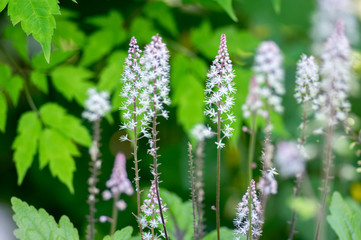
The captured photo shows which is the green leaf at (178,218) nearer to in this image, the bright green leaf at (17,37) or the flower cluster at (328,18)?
the bright green leaf at (17,37)

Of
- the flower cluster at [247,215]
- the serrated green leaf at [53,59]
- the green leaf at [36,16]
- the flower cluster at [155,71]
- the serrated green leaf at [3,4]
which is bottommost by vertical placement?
the flower cluster at [247,215]

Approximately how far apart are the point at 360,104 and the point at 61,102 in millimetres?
1666

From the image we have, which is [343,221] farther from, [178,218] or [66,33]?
[66,33]

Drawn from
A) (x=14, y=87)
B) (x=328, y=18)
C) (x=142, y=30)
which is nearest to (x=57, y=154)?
(x=14, y=87)

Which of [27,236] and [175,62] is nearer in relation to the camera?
[27,236]

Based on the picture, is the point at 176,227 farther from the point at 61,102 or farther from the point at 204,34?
the point at 61,102

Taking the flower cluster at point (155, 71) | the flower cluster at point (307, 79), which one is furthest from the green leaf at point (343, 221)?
the flower cluster at point (155, 71)

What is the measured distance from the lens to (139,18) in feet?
4.90

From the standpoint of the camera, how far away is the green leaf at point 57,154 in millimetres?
1108

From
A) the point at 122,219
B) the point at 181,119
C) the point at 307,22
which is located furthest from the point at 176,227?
the point at 307,22

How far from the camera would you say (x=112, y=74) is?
133 cm

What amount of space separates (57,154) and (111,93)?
46 cm

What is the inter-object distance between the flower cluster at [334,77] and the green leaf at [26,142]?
0.71 meters

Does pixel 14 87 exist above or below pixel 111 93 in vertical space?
below
